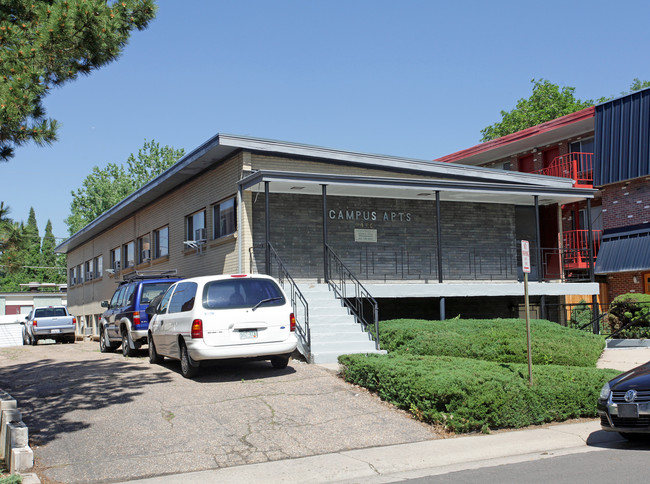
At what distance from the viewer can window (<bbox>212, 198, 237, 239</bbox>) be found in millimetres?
18891

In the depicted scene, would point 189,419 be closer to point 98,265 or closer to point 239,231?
point 239,231

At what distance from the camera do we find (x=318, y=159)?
62.7ft

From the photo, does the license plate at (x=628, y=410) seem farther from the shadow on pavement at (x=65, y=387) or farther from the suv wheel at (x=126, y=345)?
the suv wheel at (x=126, y=345)

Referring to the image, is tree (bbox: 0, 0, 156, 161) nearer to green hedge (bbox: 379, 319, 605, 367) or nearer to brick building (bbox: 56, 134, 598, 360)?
brick building (bbox: 56, 134, 598, 360)

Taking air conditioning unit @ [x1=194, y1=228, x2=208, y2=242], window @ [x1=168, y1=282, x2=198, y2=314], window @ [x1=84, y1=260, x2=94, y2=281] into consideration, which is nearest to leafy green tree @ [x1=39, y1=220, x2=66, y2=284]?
window @ [x1=84, y1=260, x2=94, y2=281]

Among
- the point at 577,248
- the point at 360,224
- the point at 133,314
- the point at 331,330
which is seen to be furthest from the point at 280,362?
the point at 577,248

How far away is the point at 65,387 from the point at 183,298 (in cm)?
248

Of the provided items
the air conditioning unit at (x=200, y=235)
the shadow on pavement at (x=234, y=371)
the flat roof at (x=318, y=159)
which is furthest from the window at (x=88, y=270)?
the shadow on pavement at (x=234, y=371)

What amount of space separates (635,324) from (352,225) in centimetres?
838

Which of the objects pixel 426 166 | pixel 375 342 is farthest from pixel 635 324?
pixel 375 342

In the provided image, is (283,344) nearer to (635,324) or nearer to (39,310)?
(635,324)

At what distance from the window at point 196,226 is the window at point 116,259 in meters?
9.56

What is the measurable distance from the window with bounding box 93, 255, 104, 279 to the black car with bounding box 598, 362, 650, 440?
29907 mm

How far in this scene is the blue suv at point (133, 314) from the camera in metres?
15.4
